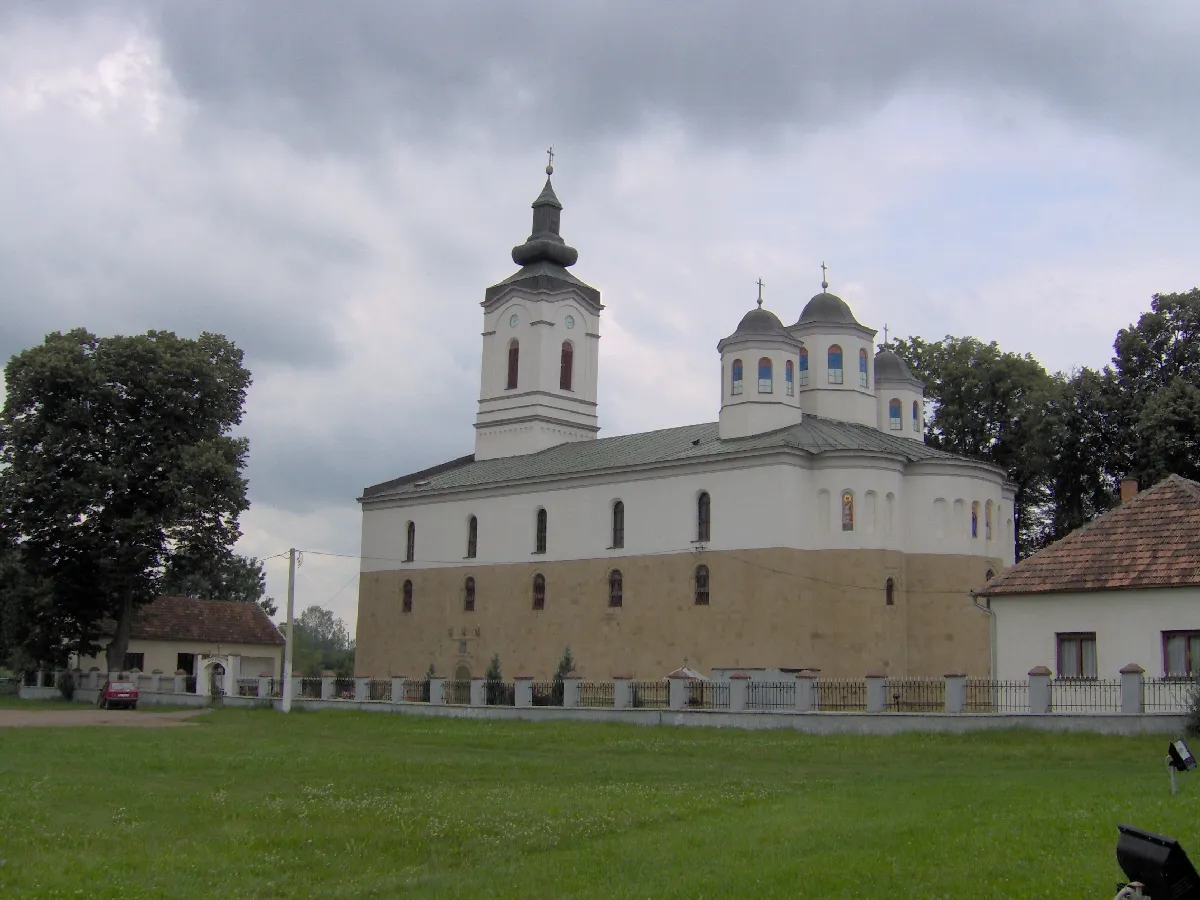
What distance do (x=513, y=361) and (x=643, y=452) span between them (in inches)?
413

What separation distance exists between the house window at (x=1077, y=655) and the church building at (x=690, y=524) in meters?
12.1

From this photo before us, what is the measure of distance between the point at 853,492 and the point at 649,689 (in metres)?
10.7

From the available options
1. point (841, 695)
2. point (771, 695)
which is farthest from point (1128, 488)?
point (771, 695)

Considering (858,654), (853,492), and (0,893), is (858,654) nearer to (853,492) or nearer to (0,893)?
(853,492)

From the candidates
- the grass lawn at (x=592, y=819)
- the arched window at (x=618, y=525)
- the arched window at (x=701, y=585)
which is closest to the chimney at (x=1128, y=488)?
the grass lawn at (x=592, y=819)

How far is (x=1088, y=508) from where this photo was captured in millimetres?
42438

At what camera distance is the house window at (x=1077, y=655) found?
86.4 ft

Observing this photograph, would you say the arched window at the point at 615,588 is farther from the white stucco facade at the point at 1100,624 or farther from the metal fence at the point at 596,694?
the white stucco facade at the point at 1100,624

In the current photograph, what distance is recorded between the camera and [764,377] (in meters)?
43.1

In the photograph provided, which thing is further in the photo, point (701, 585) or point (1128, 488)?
point (701, 585)

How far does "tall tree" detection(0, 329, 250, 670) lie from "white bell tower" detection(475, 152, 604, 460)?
449 inches

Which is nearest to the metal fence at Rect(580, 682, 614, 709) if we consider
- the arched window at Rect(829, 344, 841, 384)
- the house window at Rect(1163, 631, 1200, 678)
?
the house window at Rect(1163, 631, 1200, 678)

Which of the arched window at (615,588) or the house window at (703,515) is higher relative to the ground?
the house window at (703,515)

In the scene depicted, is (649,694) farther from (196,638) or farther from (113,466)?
(196,638)
